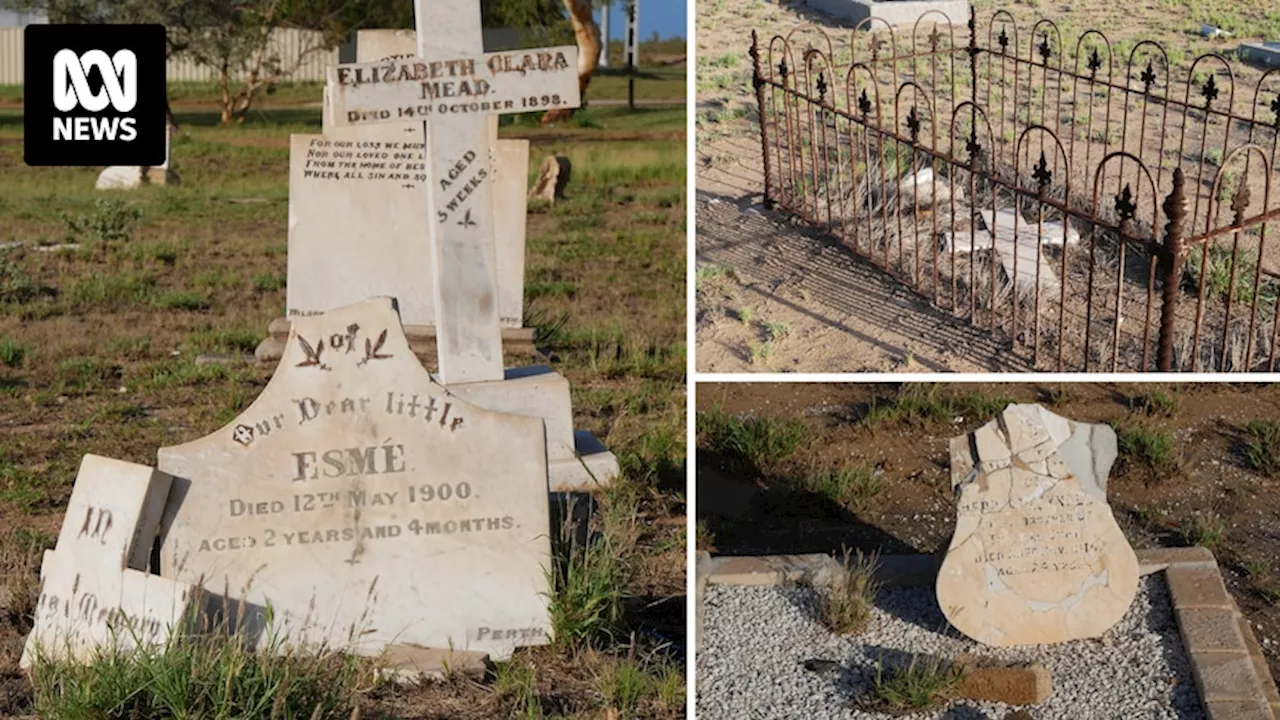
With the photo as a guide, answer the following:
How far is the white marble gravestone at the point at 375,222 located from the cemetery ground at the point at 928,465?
1.65 m

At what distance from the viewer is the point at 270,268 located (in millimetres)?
12297

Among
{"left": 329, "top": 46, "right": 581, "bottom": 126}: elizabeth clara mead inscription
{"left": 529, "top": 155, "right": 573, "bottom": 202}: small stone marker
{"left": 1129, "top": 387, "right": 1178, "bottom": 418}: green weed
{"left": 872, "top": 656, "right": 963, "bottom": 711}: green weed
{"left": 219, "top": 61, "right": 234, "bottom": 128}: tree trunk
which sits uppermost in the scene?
{"left": 329, "top": 46, "right": 581, "bottom": 126}: elizabeth clara mead inscription

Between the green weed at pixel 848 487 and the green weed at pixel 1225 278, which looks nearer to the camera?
the green weed at pixel 848 487

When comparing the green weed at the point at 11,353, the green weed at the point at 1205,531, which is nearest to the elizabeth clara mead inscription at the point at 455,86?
the green weed at the point at 1205,531

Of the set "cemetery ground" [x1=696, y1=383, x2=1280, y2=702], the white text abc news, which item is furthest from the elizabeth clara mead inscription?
the white text abc news

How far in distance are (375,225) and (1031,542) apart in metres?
4.64

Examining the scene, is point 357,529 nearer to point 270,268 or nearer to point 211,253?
point 270,268

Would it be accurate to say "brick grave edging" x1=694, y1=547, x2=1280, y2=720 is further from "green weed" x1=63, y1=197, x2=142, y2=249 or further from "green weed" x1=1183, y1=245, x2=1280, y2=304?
"green weed" x1=63, y1=197, x2=142, y2=249

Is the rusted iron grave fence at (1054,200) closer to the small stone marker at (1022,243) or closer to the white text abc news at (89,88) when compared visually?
the small stone marker at (1022,243)

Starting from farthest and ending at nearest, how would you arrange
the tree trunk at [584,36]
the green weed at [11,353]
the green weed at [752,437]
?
the tree trunk at [584,36]
the green weed at [11,353]
the green weed at [752,437]

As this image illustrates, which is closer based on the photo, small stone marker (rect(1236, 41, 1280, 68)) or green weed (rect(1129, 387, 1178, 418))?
green weed (rect(1129, 387, 1178, 418))

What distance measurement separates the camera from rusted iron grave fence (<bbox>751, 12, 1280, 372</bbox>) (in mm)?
6336

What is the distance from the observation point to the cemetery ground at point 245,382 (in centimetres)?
451

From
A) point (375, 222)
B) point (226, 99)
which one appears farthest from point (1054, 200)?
point (226, 99)
